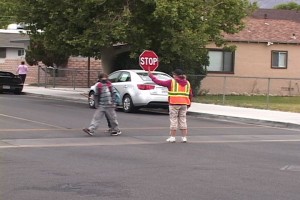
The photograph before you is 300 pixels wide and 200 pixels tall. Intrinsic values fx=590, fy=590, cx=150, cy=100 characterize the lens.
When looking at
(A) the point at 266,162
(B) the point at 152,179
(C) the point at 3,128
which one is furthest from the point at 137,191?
(C) the point at 3,128

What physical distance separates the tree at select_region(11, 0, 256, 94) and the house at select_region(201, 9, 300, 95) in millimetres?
8806

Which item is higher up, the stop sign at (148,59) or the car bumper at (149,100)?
the stop sign at (148,59)

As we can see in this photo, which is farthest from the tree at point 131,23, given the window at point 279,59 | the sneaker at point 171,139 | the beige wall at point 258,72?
the sneaker at point 171,139

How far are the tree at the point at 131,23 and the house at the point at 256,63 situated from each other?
8806 mm

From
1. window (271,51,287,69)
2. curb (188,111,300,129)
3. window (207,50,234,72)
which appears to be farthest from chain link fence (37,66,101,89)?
curb (188,111,300,129)

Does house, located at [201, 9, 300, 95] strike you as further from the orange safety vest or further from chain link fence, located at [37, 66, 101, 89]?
the orange safety vest

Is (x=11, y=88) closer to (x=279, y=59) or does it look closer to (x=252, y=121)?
(x=252, y=121)

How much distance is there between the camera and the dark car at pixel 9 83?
104 ft

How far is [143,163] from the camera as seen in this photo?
1044 cm

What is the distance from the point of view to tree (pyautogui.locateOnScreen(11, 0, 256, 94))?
25.1m

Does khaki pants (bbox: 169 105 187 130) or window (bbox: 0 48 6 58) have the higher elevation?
window (bbox: 0 48 6 58)

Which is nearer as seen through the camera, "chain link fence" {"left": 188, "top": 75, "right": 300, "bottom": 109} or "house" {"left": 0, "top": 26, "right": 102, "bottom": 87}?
"chain link fence" {"left": 188, "top": 75, "right": 300, "bottom": 109}

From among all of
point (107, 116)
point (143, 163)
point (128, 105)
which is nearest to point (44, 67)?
point (128, 105)

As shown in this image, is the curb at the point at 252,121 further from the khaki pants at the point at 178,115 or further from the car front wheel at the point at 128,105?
the khaki pants at the point at 178,115
